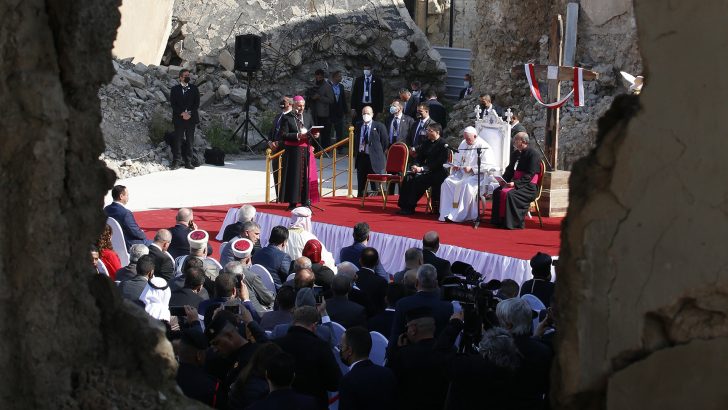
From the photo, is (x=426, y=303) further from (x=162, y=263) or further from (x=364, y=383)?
(x=162, y=263)

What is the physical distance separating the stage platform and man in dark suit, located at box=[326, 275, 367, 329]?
14.5ft

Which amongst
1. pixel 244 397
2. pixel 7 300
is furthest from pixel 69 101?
pixel 244 397

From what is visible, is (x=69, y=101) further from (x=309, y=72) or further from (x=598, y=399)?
(x=309, y=72)

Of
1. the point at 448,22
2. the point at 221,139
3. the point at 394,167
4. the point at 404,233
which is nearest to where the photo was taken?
the point at 404,233

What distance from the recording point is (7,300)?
4.36 metres

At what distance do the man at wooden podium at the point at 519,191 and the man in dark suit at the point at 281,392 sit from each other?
9.11 metres

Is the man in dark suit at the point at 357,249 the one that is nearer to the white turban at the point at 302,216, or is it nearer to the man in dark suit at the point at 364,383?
the white turban at the point at 302,216

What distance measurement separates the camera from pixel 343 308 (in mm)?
7734

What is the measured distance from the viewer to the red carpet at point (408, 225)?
1306 centimetres

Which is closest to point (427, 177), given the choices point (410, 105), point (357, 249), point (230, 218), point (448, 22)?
point (230, 218)

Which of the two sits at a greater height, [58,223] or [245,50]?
[245,50]

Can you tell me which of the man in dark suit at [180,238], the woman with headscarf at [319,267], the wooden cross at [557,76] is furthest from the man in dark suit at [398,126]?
the woman with headscarf at [319,267]

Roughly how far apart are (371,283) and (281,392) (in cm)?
360

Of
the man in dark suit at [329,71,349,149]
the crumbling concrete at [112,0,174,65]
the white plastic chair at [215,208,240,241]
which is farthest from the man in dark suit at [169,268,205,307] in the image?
the crumbling concrete at [112,0,174,65]
